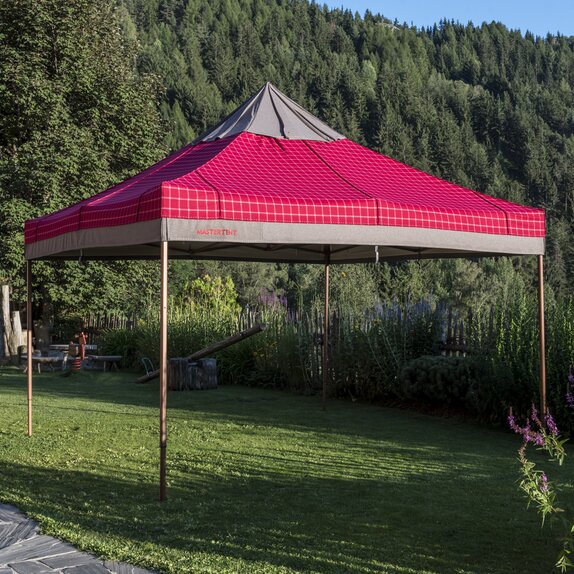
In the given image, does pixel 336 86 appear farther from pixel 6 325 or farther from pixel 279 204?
pixel 279 204

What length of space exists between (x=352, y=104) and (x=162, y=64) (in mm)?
21533

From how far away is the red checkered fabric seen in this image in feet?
20.0

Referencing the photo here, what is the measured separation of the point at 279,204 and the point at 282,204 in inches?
1.1

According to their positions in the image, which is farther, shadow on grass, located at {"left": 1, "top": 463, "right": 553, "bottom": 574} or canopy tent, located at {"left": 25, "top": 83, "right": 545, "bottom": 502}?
canopy tent, located at {"left": 25, "top": 83, "right": 545, "bottom": 502}

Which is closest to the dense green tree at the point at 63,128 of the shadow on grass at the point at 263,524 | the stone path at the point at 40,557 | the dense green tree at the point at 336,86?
the dense green tree at the point at 336,86

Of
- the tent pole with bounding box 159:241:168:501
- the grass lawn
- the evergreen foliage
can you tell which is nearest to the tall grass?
the grass lawn

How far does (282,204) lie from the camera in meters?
6.30

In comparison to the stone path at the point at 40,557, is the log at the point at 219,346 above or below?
above

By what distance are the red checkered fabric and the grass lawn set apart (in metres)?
2.01

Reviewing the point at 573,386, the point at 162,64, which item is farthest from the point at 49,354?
the point at 162,64

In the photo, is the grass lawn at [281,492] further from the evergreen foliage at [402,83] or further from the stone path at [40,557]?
the evergreen foliage at [402,83]

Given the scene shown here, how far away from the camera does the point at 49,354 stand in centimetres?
1928

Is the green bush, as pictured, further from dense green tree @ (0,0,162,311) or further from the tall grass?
dense green tree @ (0,0,162,311)

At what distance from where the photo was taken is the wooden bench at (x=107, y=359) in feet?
59.2
